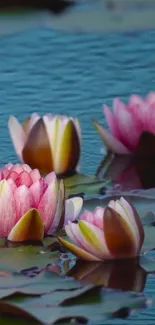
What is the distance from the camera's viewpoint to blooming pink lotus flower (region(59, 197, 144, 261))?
7.02 ft

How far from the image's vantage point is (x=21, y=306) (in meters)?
1.94

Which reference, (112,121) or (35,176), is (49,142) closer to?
(112,121)

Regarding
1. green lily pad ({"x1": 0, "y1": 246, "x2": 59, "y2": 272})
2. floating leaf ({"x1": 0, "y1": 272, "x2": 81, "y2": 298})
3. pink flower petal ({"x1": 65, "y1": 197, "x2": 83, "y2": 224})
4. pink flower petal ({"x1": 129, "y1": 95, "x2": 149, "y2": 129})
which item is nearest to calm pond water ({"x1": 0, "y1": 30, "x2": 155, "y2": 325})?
pink flower petal ({"x1": 129, "y1": 95, "x2": 149, "y2": 129})

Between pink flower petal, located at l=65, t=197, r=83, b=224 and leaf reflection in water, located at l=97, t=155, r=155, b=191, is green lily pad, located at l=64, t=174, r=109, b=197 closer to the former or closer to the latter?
leaf reflection in water, located at l=97, t=155, r=155, b=191

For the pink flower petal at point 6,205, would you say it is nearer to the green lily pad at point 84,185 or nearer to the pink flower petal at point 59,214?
the pink flower petal at point 59,214

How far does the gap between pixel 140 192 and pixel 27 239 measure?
1.17ft

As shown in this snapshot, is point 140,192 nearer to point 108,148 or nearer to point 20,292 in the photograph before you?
point 108,148

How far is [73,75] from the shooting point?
3564 mm

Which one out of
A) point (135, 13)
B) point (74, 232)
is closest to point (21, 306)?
point (74, 232)

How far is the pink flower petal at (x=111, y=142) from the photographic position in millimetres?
2771

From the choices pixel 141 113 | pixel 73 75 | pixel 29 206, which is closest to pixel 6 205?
pixel 29 206

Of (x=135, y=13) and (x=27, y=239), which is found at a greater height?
(x=135, y=13)

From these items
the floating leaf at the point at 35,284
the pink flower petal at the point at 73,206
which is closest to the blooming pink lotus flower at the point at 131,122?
the pink flower petal at the point at 73,206

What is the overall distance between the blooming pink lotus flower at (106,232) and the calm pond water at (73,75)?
1.93 ft
